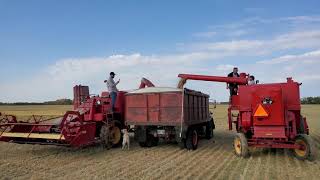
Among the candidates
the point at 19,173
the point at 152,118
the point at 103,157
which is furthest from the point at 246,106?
the point at 19,173

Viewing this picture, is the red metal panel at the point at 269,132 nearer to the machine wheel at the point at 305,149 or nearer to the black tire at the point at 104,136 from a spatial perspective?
the machine wheel at the point at 305,149

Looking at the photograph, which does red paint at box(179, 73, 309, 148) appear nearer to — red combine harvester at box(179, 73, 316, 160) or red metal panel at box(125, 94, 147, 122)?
red combine harvester at box(179, 73, 316, 160)

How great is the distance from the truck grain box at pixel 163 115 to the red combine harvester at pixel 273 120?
1.96 meters

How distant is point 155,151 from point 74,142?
2.90 metres

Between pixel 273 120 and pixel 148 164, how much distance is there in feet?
12.3

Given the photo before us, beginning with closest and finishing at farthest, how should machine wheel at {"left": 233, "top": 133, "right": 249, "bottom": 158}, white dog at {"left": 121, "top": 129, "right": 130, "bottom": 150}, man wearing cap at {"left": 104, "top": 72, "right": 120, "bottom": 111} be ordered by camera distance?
1. machine wheel at {"left": 233, "top": 133, "right": 249, "bottom": 158}
2. white dog at {"left": 121, "top": 129, "right": 130, "bottom": 150}
3. man wearing cap at {"left": 104, "top": 72, "right": 120, "bottom": 111}

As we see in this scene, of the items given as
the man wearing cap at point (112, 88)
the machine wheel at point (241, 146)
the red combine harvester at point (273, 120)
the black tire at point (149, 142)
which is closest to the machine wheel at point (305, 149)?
the red combine harvester at point (273, 120)

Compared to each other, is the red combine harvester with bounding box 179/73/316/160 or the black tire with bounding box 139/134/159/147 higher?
the red combine harvester with bounding box 179/73/316/160

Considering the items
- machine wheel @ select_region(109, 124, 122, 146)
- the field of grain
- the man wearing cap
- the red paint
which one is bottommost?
the field of grain

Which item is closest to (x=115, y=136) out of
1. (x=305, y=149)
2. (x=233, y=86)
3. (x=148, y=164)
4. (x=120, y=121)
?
(x=120, y=121)

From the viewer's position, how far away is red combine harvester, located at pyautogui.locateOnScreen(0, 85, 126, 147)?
39.1ft

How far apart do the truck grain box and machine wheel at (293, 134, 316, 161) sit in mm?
3584

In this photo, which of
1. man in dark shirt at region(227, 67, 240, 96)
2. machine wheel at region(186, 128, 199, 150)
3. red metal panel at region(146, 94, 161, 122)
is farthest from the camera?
man in dark shirt at region(227, 67, 240, 96)

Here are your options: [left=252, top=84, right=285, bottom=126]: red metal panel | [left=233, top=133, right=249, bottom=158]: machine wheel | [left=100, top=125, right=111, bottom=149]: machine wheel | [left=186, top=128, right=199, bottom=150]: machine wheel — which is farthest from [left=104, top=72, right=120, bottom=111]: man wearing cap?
[left=252, top=84, right=285, bottom=126]: red metal panel
